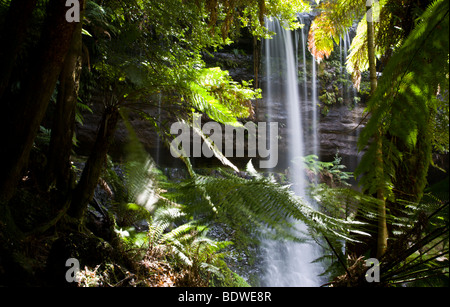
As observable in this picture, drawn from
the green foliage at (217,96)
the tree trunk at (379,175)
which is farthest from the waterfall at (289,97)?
the tree trunk at (379,175)

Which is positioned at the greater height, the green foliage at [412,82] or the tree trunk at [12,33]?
the tree trunk at [12,33]

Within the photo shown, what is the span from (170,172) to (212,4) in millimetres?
4688

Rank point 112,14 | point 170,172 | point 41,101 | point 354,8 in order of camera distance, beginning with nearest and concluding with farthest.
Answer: point 41,101 < point 354,8 < point 112,14 < point 170,172

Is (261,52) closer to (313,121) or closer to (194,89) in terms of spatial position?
(313,121)

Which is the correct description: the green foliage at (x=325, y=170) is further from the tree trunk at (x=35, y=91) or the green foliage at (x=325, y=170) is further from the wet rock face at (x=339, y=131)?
the tree trunk at (x=35, y=91)

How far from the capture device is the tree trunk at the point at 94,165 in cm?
165

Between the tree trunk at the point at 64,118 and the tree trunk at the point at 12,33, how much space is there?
0.36 metres

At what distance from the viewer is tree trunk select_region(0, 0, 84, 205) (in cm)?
118

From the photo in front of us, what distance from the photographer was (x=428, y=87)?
0.73 m

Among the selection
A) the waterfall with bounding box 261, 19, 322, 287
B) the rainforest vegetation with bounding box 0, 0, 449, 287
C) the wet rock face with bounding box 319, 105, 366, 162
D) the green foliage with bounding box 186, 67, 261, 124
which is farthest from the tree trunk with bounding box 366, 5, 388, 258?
the wet rock face with bounding box 319, 105, 366, 162

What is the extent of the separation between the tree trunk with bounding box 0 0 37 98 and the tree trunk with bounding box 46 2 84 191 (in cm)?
36

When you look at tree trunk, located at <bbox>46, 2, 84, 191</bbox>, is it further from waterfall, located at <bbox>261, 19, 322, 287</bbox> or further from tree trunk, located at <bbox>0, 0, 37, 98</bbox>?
waterfall, located at <bbox>261, 19, 322, 287</bbox>

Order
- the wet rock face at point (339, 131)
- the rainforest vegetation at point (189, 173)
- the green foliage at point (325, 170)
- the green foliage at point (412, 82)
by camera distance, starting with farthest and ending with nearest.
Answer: the wet rock face at point (339, 131) < the green foliage at point (325, 170) < the rainforest vegetation at point (189, 173) < the green foliage at point (412, 82)

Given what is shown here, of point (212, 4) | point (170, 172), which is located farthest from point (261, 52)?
point (212, 4)
